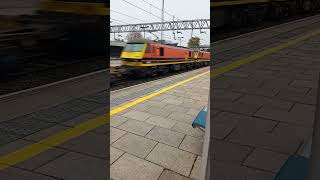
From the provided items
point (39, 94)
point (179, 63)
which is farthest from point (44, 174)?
point (179, 63)

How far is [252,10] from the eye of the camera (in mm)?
2326

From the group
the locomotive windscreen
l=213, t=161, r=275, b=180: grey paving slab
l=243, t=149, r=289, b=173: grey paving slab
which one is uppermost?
the locomotive windscreen

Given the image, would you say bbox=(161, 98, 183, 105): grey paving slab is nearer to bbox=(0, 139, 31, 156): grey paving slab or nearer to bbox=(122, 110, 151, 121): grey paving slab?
bbox=(122, 110, 151, 121): grey paving slab

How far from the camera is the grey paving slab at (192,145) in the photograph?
14.9ft

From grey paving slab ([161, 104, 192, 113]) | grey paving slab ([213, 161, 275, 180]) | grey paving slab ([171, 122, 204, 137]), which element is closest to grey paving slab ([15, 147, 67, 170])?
grey paving slab ([213, 161, 275, 180])

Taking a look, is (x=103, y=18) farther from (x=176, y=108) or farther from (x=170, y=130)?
(x=176, y=108)

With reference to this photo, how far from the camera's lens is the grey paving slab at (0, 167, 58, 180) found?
5.45 ft

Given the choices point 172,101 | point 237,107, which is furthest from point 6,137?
point 172,101

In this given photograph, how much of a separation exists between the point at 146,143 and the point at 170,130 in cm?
86

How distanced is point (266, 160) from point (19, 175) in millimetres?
1524

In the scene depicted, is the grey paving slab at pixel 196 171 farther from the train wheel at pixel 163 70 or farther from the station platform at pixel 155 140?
the train wheel at pixel 163 70

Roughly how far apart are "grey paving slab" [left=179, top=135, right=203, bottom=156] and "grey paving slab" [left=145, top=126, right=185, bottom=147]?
8 cm

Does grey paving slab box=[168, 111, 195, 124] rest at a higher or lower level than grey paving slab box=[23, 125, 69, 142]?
lower

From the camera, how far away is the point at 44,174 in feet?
6.13
